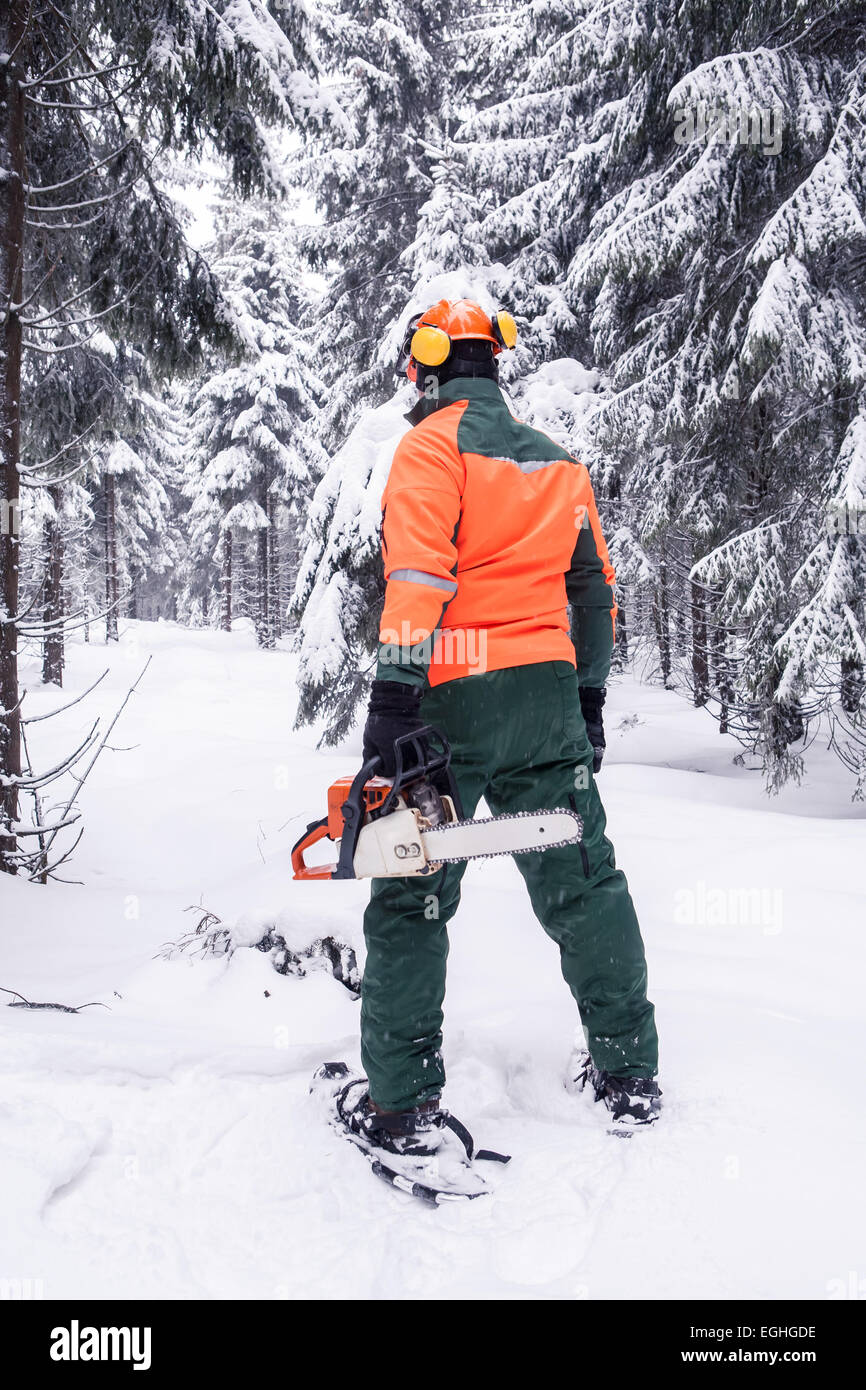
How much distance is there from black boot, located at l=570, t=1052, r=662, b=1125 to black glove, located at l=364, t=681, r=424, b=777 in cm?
111

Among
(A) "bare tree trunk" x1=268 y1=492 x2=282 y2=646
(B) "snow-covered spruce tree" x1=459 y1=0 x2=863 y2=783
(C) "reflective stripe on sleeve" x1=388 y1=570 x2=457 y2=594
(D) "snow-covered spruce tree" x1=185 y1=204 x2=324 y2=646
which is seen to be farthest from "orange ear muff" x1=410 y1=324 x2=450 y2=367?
(A) "bare tree trunk" x1=268 y1=492 x2=282 y2=646

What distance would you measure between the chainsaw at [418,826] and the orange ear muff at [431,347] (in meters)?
1.14

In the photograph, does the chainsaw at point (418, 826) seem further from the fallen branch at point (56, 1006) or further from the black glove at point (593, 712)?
the fallen branch at point (56, 1006)

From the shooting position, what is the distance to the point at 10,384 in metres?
5.27

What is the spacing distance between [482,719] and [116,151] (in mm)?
5295

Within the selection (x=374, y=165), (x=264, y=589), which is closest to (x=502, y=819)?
(x=374, y=165)

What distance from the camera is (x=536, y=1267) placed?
5.70 ft

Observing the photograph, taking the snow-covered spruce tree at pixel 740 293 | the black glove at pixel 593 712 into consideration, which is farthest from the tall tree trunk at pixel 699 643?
the black glove at pixel 593 712

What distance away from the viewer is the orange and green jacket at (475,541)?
217cm

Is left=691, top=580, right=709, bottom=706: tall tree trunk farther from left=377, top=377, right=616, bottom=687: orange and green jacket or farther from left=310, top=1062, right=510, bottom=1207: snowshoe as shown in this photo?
left=310, top=1062, right=510, bottom=1207: snowshoe

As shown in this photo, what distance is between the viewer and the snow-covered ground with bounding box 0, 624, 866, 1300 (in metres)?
1.71

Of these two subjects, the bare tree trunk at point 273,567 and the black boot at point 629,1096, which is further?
the bare tree trunk at point 273,567

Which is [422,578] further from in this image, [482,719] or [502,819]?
[502,819]

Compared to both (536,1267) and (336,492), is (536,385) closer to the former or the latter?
(336,492)
